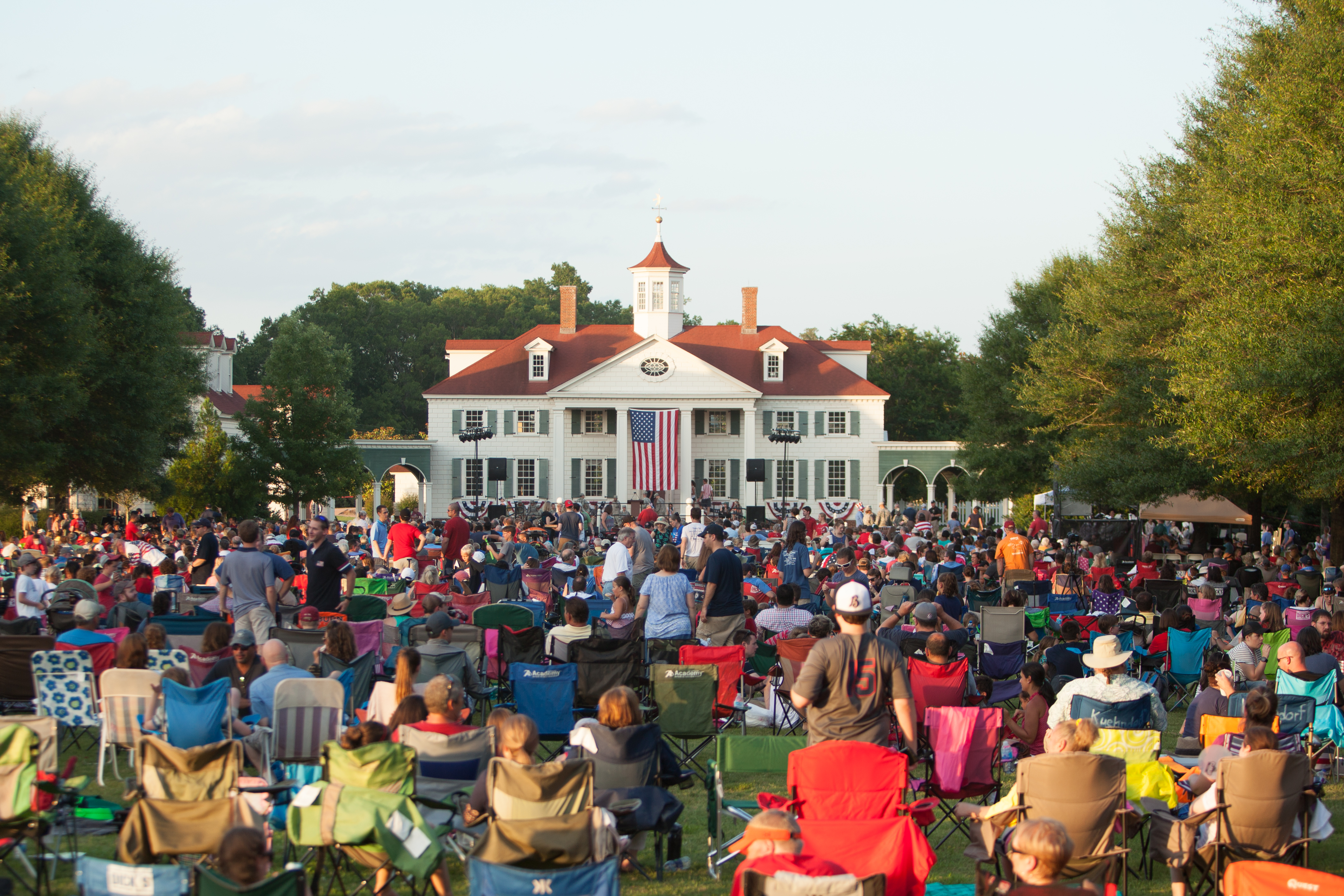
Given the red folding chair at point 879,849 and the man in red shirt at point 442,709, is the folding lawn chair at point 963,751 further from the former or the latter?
the man in red shirt at point 442,709

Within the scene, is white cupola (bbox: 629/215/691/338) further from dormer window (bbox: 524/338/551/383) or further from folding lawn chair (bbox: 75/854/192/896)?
folding lawn chair (bbox: 75/854/192/896)

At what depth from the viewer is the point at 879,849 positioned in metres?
4.83

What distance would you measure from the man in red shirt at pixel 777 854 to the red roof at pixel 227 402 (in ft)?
152

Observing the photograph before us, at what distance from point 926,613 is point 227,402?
46.5m

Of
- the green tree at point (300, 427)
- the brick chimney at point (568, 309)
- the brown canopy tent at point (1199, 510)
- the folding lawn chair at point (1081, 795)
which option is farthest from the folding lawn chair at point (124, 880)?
the brick chimney at point (568, 309)

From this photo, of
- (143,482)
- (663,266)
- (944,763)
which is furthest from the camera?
(663,266)

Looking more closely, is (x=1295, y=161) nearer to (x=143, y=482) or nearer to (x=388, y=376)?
(x=143, y=482)

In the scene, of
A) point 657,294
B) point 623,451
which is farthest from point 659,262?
point 623,451

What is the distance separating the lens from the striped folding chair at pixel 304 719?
6801mm

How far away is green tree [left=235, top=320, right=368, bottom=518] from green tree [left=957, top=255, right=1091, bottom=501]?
63.1ft

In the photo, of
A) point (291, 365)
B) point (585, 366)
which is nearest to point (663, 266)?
point (585, 366)

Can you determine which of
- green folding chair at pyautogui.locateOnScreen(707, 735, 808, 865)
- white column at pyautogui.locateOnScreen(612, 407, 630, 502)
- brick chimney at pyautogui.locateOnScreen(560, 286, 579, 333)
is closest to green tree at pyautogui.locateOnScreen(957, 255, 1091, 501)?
white column at pyautogui.locateOnScreen(612, 407, 630, 502)

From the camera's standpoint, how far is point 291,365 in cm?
3769

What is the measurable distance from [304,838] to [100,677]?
3.04m
